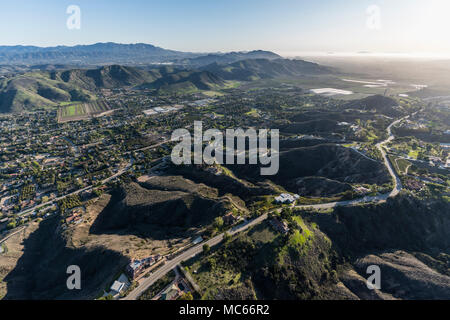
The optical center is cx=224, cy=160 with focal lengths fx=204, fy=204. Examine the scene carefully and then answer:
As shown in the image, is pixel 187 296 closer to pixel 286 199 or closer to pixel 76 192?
pixel 286 199

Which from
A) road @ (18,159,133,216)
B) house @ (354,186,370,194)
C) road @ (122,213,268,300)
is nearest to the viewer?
road @ (122,213,268,300)

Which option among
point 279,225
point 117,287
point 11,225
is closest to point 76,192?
point 11,225

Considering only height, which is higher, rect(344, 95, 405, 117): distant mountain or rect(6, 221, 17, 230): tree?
rect(344, 95, 405, 117): distant mountain

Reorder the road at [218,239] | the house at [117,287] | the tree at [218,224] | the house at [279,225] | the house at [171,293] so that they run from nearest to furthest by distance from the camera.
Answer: the house at [171,293], the house at [117,287], the road at [218,239], the house at [279,225], the tree at [218,224]

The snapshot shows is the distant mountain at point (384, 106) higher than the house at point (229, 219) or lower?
higher

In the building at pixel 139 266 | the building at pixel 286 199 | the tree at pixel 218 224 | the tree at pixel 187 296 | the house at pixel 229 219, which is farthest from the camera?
the building at pixel 286 199

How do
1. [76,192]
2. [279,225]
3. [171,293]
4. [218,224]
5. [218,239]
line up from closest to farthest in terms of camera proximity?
[171,293]
[218,239]
[279,225]
[218,224]
[76,192]

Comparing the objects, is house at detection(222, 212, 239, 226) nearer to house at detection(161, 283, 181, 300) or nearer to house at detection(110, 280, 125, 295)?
house at detection(161, 283, 181, 300)

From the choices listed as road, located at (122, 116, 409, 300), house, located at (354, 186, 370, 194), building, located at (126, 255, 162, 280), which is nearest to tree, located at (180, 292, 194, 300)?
road, located at (122, 116, 409, 300)

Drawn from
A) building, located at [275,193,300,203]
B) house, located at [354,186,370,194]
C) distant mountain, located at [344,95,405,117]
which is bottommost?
building, located at [275,193,300,203]

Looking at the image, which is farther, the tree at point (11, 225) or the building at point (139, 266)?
the tree at point (11, 225)

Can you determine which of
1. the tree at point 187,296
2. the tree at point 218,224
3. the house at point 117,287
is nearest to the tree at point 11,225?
the house at point 117,287

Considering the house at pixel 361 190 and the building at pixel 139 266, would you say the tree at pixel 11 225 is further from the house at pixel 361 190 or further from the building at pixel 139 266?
the house at pixel 361 190
